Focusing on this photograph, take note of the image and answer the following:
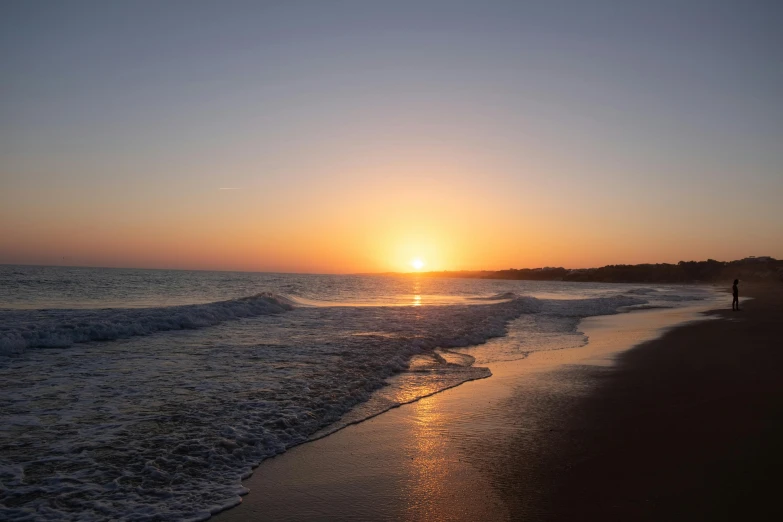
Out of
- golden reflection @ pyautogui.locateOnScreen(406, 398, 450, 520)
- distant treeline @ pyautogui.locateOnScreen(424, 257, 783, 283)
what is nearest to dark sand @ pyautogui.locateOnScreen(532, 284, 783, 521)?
golden reflection @ pyautogui.locateOnScreen(406, 398, 450, 520)

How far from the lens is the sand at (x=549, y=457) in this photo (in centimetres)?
453

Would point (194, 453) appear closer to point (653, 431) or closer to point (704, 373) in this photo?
point (653, 431)

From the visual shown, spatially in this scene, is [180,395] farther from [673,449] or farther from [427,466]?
[673,449]

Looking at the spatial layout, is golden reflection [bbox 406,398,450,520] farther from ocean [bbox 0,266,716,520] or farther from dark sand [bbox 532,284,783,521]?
ocean [bbox 0,266,716,520]

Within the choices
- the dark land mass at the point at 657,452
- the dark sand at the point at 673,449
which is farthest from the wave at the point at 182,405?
the dark sand at the point at 673,449

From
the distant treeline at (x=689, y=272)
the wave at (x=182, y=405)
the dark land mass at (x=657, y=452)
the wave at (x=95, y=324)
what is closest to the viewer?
the dark land mass at (x=657, y=452)

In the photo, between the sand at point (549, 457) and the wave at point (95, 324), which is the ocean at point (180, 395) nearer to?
the wave at point (95, 324)

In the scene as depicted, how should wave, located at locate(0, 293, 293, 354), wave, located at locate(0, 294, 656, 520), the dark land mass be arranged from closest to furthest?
the dark land mass < wave, located at locate(0, 294, 656, 520) < wave, located at locate(0, 293, 293, 354)

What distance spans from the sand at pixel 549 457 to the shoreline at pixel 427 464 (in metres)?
0.02

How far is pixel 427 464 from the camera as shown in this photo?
563 cm

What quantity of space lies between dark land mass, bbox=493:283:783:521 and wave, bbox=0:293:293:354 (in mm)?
12864

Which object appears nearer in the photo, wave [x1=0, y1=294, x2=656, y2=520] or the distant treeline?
wave [x1=0, y1=294, x2=656, y2=520]

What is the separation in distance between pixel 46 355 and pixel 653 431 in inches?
527

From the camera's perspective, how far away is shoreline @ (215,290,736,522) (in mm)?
4543
